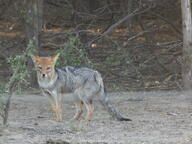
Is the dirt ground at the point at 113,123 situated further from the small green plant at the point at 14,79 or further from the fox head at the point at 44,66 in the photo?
the fox head at the point at 44,66

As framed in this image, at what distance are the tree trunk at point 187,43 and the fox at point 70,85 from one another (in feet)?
10.3

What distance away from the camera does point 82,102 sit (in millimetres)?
10188

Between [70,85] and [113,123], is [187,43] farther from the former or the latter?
[113,123]

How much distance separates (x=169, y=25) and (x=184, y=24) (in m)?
3.99

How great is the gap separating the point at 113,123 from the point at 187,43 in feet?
12.6

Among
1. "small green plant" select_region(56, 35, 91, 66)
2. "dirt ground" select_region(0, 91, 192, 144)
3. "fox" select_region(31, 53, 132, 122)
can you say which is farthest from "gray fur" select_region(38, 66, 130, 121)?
"small green plant" select_region(56, 35, 91, 66)

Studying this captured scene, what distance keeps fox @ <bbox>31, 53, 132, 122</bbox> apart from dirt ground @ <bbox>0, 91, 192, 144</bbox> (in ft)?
0.69

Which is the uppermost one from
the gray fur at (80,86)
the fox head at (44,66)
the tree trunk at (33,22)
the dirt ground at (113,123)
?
the tree trunk at (33,22)

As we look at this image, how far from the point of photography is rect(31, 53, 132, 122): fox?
32.0 ft

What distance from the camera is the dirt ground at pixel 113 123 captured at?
798cm

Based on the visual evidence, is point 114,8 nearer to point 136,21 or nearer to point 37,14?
point 136,21

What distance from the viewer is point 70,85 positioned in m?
10.0

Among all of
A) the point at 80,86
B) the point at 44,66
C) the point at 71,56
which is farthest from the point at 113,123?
the point at 71,56

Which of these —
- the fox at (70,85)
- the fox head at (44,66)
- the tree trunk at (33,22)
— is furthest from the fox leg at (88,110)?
the tree trunk at (33,22)
